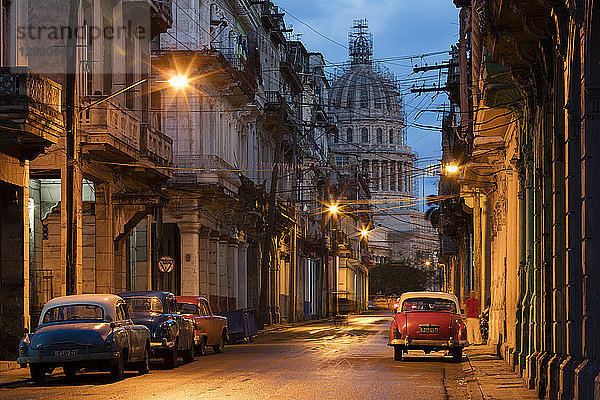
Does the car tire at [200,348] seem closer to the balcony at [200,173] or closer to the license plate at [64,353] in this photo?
the license plate at [64,353]

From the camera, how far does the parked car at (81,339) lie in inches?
816

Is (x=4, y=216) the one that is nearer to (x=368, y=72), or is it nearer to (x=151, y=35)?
(x=151, y=35)

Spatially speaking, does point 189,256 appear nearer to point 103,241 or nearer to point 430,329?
point 103,241

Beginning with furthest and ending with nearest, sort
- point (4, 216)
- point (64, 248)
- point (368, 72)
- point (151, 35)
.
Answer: point (368, 72), point (151, 35), point (4, 216), point (64, 248)

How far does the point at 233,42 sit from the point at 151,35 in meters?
14.1

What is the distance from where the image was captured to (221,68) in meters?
47.6

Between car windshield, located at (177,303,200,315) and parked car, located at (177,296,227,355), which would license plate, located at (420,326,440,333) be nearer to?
parked car, located at (177,296,227,355)

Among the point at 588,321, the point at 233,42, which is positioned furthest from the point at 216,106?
the point at 588,321

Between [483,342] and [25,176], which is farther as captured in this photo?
[483,342]

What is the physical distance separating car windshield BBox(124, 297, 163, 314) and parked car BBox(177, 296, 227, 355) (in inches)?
133

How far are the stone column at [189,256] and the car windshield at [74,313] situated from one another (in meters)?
26.5

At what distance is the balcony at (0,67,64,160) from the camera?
2550cm

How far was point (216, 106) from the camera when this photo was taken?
50.9 meters

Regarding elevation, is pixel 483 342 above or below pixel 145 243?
below
